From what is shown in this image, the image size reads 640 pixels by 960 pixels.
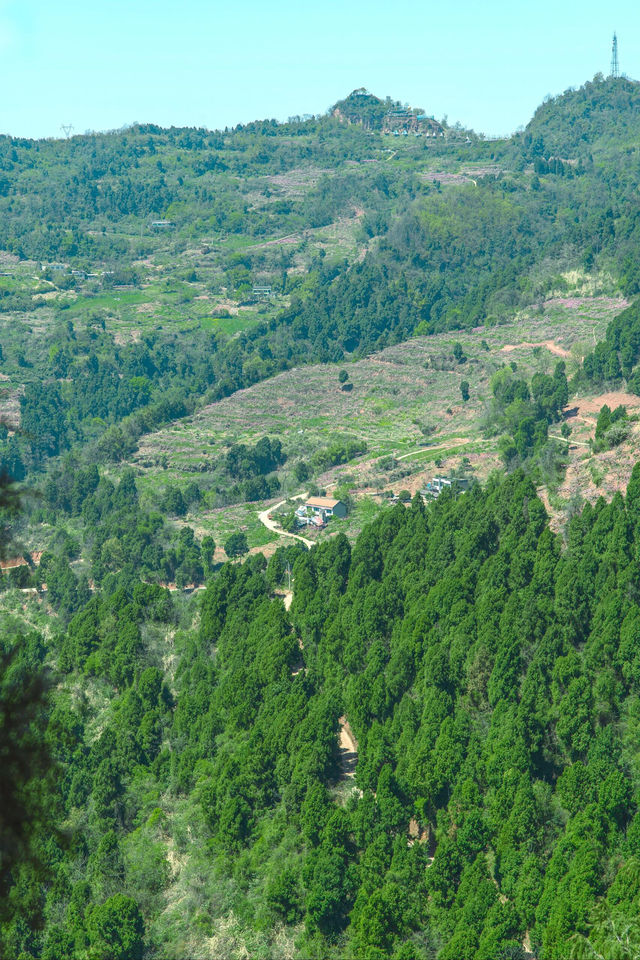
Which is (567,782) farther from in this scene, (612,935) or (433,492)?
(433,492)

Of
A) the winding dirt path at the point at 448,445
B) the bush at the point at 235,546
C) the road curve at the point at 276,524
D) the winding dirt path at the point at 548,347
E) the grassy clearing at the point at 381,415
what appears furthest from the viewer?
the winding dirt path at the point at 548,347

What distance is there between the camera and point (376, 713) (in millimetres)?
45469

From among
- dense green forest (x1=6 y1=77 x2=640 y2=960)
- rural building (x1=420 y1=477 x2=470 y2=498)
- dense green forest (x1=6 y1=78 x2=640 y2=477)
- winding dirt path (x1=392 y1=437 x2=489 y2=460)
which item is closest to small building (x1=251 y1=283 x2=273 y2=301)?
dense green forest (x1=6 y1=78 x2=640 y2=477)

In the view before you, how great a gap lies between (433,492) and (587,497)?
76.8 ft

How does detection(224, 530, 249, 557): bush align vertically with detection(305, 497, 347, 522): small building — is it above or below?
below

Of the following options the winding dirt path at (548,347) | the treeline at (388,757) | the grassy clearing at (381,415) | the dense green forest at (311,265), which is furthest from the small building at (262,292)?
the treeline at (388,757)

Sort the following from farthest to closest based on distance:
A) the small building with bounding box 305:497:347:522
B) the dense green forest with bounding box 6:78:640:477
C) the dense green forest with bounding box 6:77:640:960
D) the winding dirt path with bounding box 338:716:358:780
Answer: the dense green forest with bounding box 6:78:640:477 < the small building with bounding box 305:497:347:522 < the winding dirt path with bounding box 338:716:358:780 < the dense green forest with bounding box 6:77:640:960

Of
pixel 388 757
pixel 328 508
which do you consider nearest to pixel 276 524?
pixel 328 508

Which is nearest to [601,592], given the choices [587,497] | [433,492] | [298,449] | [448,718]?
[448,718]

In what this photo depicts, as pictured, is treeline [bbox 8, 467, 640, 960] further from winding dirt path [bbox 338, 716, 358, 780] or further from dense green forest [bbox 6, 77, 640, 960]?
winding dirt path [bbox 338, 716, 358, 780]

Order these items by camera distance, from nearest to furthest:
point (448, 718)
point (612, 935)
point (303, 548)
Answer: point (612, 935), point (448, 718), point (303, 548)

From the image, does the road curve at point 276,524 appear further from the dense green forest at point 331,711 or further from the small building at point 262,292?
the small building at point 262,292

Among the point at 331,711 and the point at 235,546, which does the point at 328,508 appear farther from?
the point at 331,711

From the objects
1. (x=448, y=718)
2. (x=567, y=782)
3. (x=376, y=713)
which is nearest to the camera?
(x=567, y=782)
